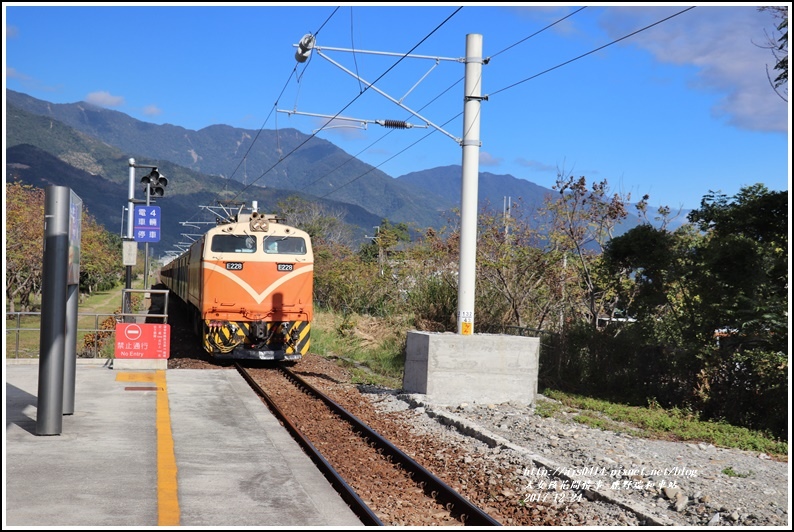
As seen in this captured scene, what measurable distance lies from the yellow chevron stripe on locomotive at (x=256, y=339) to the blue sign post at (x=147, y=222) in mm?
5041

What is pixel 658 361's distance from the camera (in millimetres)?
15766

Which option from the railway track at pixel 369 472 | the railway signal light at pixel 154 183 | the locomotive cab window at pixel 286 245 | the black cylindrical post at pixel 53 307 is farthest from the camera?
the railway signal light at pixel 154 183

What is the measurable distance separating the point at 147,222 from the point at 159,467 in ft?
49.3

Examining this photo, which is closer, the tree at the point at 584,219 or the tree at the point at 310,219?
the tree at the point at 584,219

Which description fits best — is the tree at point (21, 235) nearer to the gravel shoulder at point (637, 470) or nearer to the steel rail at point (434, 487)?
the steel rail at point (434, 487)

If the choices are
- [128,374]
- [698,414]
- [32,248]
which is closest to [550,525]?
[698,414]

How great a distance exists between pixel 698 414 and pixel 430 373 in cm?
445

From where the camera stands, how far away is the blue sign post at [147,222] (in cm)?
2259

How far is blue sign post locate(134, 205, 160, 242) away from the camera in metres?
22.6

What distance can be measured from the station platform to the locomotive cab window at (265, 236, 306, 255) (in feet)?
19.9

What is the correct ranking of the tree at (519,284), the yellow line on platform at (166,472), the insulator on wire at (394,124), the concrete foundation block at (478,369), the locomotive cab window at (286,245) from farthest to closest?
the tree at (519,284) → the locomotive cab window at (286,245) → the insulator on wire at (394,124) → the concrete foundation block at (478,369) → the yellow line on platform at (166,472)

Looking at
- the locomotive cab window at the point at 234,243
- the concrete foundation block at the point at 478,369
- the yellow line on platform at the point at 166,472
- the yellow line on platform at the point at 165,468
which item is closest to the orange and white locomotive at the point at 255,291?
the locomotive cab window at the point at 234,243

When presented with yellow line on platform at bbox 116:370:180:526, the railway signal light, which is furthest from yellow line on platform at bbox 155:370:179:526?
the railway signal light

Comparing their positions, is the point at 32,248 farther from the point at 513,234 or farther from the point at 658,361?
the point at 658,361
